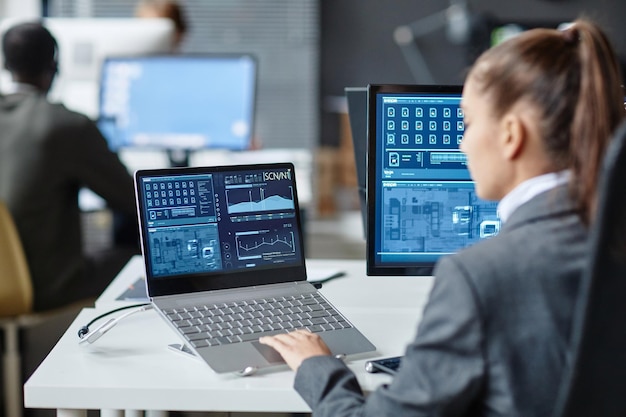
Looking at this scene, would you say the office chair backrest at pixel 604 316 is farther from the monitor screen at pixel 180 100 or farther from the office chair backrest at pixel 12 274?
the monitor screen at pixel 180 100

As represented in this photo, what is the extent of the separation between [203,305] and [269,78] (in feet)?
13.3

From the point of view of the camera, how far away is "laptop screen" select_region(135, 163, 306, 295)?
57.6 inches

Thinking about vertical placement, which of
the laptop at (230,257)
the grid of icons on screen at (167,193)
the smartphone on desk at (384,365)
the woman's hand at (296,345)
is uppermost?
the grid of icons on screen at (167,193)

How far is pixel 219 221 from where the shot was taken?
4.93 ft

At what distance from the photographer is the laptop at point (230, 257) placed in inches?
54.9

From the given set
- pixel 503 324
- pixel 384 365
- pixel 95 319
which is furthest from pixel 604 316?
pixel 95 319

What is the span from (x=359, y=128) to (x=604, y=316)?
0.89 m

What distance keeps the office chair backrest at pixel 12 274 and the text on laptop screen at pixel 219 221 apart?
1.12 meters

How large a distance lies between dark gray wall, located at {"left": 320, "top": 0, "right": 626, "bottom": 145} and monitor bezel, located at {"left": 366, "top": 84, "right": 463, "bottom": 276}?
3856mm

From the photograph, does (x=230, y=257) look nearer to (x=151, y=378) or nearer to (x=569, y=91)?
(x=151, y=378)

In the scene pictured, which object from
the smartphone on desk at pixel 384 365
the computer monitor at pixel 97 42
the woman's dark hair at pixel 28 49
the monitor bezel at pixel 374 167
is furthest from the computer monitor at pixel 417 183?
the computer monitor at pixel 97 42

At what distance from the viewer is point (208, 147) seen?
3188 mm

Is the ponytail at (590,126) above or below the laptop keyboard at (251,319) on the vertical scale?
above

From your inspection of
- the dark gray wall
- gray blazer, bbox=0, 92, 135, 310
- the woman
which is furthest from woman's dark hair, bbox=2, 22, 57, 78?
the dark gray wall
